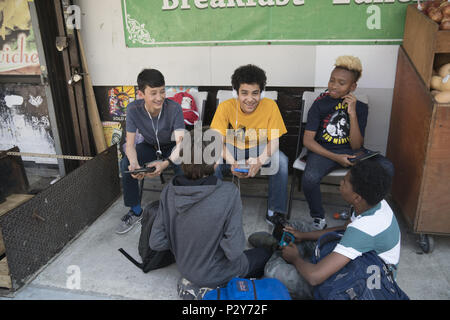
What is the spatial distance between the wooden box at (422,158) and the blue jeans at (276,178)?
1018mm

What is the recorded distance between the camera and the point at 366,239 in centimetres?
189

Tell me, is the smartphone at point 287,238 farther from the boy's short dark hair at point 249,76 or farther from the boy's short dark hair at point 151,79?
the boy's short dark hair at point 151,79

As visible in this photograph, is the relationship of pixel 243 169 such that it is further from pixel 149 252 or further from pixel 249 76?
pixel 149 252

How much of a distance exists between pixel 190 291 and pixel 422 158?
197 cm

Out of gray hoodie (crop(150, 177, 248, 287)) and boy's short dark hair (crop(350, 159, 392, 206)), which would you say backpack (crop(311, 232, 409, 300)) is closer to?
boy's short dark hair (crop(350, 159, 392, 206))

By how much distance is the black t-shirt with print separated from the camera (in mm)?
3177

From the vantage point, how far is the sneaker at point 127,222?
3.17 meters

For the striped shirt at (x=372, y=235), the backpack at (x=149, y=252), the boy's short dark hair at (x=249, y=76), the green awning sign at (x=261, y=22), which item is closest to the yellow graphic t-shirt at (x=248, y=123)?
the boy's short dark hair at (x=249, y=76)

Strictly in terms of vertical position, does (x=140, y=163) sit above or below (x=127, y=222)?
above

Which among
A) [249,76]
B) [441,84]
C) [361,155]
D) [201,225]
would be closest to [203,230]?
[201,225]

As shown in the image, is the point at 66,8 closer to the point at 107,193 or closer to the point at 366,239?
the point at 107,193

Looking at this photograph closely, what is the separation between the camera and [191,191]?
1946 millimetres

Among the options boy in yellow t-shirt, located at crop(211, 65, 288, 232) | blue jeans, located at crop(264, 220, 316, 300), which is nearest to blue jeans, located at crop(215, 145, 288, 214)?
boy in yellow t-shirt, located at crop(211, 65, 288, 232)
